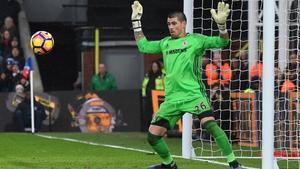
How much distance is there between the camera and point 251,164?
38.8 feet

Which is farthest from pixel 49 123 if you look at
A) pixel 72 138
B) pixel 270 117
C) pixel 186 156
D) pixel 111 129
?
pixel 270 117

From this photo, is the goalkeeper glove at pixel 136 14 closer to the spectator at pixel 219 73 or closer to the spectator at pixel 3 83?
the spectator at pixel 219 73

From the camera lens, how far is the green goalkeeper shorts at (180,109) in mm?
9492

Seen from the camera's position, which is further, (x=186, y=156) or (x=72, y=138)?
(x=72, y=138)

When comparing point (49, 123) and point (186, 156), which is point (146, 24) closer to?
point (49, 123)

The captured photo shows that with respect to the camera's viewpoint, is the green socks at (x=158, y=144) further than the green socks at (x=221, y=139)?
Yes

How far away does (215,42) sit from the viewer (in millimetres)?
9516

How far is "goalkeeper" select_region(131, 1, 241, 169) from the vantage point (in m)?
9.45

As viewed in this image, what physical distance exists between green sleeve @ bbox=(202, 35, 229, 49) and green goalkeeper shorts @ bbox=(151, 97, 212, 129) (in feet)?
2.17

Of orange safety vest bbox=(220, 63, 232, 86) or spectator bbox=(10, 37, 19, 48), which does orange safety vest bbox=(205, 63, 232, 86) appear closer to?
orange safety vest bbox=(220, 63, 232, 86)

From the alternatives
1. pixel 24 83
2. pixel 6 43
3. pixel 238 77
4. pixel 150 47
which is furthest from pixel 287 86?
pixel 6 43

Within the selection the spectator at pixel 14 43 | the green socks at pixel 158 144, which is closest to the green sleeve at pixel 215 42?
the green socks at pixel 158 144

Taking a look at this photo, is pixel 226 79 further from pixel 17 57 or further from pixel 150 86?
pixel 17 57

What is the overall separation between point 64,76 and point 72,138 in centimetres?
934
